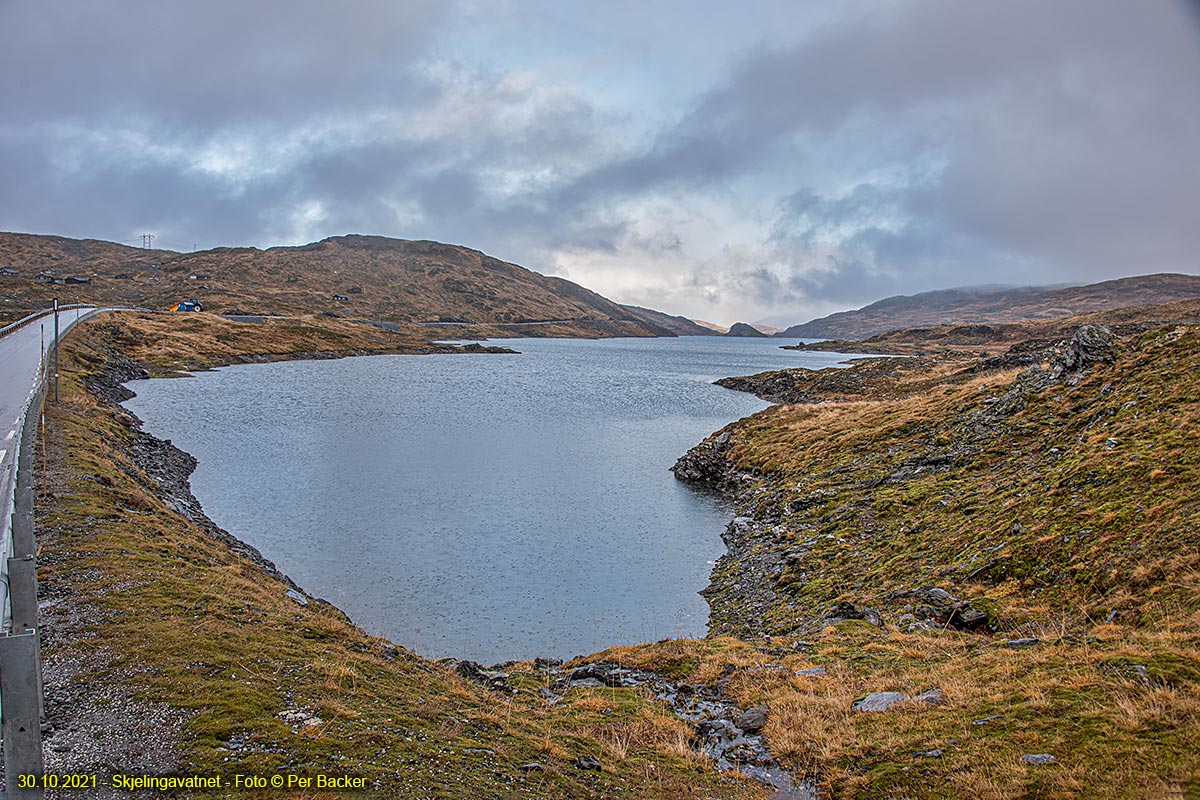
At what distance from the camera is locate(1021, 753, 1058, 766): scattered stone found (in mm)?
9812

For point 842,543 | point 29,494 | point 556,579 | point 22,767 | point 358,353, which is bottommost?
point 556,579

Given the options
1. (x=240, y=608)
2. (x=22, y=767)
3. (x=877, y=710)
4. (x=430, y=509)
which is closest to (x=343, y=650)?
(x=240, y=608)

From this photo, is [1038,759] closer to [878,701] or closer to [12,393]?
[878,701]

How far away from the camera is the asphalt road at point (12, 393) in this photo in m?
13.0

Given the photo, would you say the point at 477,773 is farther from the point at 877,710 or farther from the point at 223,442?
the point at 223,442

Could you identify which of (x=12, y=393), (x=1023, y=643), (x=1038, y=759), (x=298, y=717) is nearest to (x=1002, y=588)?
(x=1023, y=643)

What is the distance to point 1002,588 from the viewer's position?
19.2 meters

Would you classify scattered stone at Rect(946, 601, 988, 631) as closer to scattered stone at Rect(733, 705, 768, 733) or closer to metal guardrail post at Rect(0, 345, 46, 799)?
scattered stone at Rect(733, 705, 768, 733)

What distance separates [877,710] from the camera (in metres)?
13.6

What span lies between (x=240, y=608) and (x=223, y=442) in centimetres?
4591

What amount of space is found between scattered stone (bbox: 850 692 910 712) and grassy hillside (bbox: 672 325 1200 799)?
260 mm

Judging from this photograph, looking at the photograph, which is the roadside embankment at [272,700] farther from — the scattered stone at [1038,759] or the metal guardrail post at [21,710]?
the scattered stone at [1038,759]

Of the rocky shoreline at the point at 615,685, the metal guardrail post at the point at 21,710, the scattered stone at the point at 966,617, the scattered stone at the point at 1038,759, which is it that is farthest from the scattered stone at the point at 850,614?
the metal guardrail post at the point at 21,710

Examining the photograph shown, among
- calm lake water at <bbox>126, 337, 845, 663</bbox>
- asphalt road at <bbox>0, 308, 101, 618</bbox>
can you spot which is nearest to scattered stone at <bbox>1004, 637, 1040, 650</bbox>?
calm lake water at <bbox>126, 337, 845, 663</bbox>
